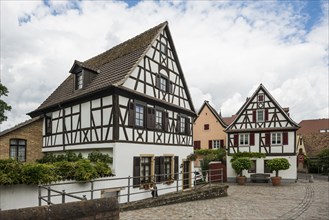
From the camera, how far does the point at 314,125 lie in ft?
184

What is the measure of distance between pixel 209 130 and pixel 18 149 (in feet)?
77.5

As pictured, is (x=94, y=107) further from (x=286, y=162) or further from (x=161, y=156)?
(x=286, y=162)

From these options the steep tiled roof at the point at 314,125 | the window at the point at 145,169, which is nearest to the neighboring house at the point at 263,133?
the window at the point at 145,169

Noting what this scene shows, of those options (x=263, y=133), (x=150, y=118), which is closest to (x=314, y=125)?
(x=263, y=133)

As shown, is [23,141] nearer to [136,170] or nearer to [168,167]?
[136,170]

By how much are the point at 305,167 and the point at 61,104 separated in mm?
34636

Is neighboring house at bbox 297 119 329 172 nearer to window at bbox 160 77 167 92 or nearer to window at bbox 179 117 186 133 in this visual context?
window at bbox 179 117 186 133

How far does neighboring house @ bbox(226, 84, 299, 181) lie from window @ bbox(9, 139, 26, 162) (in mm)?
19536

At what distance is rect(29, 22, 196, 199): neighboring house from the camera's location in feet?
50.7

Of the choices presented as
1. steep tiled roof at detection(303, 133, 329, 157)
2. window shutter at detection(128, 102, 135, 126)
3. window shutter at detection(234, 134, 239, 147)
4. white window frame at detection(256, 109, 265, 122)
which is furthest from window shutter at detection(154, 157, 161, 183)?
steep tiled roof at detection(303, 133, 329, 157)

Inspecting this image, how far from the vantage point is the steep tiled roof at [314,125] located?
5475cm

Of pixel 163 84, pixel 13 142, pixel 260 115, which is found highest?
pixel 163 84

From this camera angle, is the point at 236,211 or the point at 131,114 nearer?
the point at 236,211

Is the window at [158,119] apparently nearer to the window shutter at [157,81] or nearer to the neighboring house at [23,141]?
the window shutter at [157,81]
